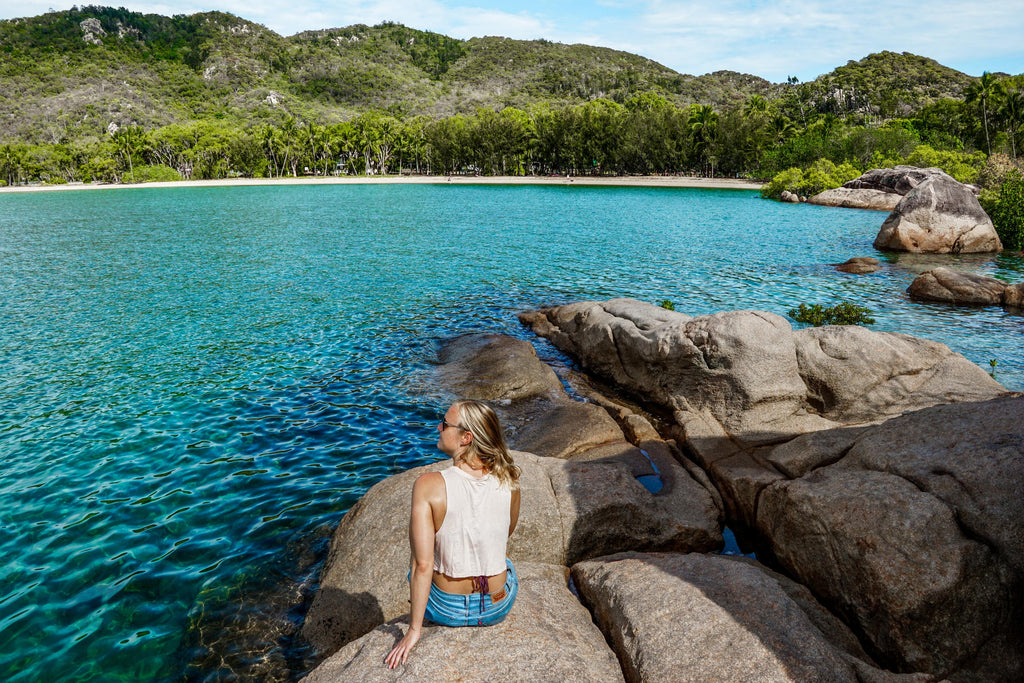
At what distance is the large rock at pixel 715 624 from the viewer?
523cm

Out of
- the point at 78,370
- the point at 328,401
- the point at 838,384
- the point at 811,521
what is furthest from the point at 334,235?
the point at 811,521

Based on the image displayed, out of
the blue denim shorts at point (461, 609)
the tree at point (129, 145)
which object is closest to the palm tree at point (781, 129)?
the blue denim shorts at point (461, 609)

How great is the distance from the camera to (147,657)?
23.5 ft

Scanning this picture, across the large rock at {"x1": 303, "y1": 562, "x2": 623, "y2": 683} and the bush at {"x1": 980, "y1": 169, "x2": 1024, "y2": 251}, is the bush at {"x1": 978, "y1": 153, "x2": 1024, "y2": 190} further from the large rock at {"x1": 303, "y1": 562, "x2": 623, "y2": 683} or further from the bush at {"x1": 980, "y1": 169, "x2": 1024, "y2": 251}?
the large rock at {"x1": 303, "y1": 562, "x2": 623, "y2": 683}

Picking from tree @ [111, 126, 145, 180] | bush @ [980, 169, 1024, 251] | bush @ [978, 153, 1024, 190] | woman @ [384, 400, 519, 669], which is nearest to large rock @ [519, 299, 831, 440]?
woman @ [384, 400, 519, 669]

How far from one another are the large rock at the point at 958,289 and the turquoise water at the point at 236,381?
1.02 m

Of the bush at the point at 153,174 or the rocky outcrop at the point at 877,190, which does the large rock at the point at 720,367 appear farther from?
the bush at the point at 153,174

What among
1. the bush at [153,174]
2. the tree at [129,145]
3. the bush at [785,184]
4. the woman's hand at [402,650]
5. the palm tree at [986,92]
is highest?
the palm tree at [986,92]

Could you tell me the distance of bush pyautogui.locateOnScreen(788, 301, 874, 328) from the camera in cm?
2180

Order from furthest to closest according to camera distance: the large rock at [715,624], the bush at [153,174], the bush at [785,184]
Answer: the bush at [153,174] → the bush at [785,184] → the large rock at [715,624]

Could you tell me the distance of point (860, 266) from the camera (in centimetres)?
3225

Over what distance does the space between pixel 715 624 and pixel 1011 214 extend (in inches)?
1859

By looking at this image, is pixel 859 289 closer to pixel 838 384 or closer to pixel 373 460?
pixel 838 384

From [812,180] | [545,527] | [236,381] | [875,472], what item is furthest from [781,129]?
[545,527]
